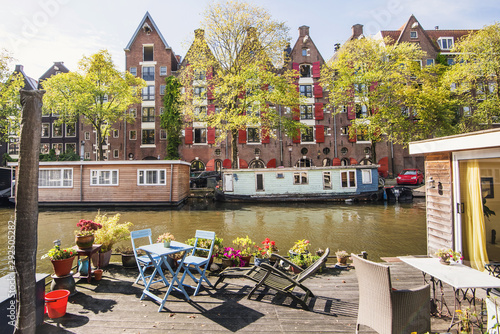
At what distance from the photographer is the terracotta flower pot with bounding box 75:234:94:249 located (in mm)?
4977

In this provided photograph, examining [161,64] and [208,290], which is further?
[161,64]

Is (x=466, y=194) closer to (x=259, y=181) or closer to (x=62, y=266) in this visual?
(x=62, y=266)

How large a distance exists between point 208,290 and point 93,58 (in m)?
22.7

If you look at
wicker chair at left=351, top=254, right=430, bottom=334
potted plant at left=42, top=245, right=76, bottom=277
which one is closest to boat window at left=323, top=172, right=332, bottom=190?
wicker chair at left=351, top=254, right=430, bottom=334

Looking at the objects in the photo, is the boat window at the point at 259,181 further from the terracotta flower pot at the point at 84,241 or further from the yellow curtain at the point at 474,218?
the terracotta flower pot at the point at 84,241

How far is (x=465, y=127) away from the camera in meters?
24.3

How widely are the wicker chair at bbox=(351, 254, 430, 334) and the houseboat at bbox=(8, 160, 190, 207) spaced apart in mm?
16307

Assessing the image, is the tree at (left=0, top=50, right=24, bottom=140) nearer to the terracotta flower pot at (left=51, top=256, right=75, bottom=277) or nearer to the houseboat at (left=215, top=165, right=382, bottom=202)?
the houseboat at (left=215, top=165, right=382, bottom=202)

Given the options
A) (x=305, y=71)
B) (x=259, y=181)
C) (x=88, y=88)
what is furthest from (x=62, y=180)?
(x=305, y=71)

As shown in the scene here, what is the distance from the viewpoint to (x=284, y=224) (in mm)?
13523

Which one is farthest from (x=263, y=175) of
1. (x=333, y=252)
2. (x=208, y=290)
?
(x=208, y=290)

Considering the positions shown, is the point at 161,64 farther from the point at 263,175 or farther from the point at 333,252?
the point at 333,252

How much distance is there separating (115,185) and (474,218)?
1825 cm

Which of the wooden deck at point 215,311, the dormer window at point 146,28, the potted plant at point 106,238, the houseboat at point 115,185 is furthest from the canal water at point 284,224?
the dormer window at point 146,28
